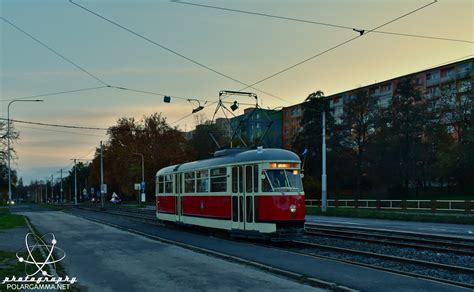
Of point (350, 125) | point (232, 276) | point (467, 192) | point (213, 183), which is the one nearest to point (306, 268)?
point (232, 276)

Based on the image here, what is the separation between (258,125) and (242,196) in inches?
2382

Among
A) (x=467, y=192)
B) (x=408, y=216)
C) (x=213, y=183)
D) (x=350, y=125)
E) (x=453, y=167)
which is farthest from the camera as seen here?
(x=350, y=125)

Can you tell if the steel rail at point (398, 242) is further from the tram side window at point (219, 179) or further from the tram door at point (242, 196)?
the tram side window at point (219, 179)

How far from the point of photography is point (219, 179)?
66.7 ft

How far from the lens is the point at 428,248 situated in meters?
15.9

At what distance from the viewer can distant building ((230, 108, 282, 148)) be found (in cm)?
2471

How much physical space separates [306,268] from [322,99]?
210 feet

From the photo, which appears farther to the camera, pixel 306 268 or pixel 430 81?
pixel 430 81

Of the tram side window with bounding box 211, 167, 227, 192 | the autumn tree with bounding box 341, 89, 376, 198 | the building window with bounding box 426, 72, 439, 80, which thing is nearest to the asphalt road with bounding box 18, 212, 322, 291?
the tram side window with bounding box 211, 167, 227, 192

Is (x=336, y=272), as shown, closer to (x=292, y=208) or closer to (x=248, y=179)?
(x=292, y=208)

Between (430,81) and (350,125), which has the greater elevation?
(430,81)

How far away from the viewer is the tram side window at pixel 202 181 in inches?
848

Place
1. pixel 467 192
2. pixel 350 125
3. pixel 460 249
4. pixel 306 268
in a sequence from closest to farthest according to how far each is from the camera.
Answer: pixel 306 268 < pixel 460 249 < pixel 467 192 < pixel 350 125

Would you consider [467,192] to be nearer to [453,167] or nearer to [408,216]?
[453,167]
